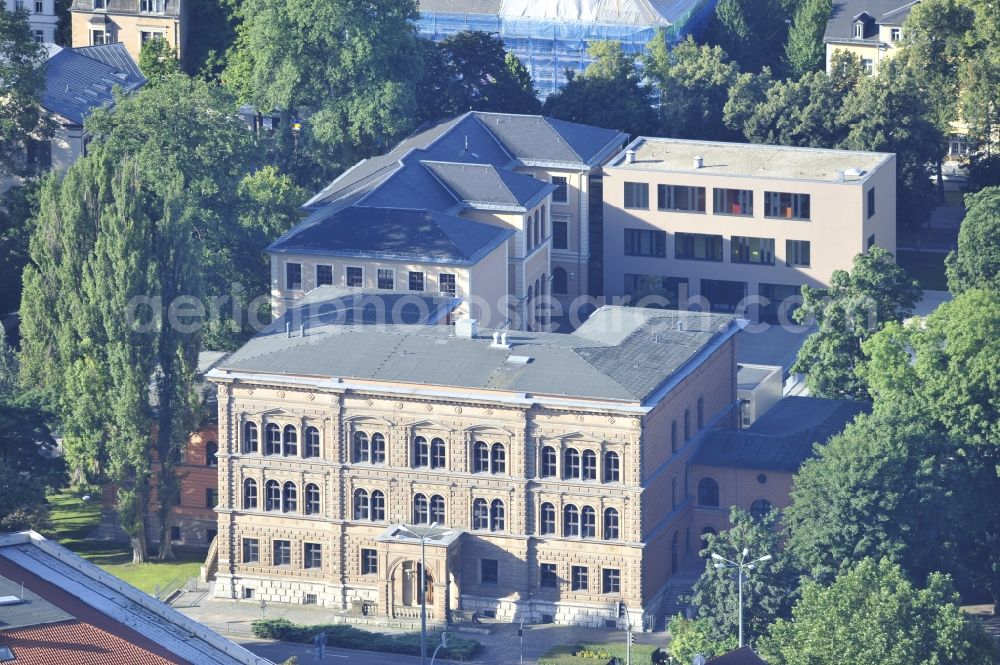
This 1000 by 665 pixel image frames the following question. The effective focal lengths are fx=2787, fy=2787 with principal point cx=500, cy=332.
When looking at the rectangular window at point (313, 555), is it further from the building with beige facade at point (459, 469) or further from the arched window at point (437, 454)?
the arched window at point (437, 454)

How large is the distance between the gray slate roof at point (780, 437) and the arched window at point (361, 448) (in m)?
17.6

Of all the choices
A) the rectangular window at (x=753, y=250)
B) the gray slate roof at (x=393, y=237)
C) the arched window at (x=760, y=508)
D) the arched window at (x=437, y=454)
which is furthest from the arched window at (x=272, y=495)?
the rectangular window at (x=753, y=250)

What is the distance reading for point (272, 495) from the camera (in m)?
146

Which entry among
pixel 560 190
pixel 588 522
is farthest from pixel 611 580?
pixel 560 190

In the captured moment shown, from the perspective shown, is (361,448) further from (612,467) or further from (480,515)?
(612,467)

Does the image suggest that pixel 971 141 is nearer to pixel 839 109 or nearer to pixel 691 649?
pixel 839 109

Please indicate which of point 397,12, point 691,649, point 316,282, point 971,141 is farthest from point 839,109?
point 691,649

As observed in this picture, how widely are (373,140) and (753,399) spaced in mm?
42909

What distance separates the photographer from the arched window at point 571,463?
140625mm

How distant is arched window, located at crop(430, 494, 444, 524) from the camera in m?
143

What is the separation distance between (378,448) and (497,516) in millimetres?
7103

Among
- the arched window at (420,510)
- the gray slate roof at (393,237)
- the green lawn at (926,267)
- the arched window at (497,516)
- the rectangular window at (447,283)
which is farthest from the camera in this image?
the green lawn at (926,267)

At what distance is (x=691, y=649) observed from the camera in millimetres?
132000

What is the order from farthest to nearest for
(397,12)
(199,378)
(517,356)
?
(397,12) → (199,378) → (517,356)
